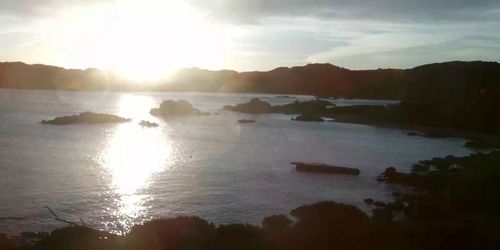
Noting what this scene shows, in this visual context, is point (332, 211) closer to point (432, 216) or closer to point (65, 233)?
point (432, 216)

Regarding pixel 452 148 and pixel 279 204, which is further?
pixel 452 148

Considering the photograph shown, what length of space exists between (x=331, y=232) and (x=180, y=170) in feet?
92.7

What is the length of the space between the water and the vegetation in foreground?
14.0 feet

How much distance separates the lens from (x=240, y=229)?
927 inches

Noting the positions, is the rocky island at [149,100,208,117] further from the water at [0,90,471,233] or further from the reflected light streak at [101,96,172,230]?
the water at [0,90,471,233]

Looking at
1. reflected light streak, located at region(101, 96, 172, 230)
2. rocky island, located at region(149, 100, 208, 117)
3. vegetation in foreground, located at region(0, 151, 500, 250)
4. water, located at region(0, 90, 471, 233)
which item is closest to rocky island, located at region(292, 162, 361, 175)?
water, located at region(0, 90, 471, 233)

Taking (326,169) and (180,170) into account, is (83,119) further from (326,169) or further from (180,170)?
(326,169)

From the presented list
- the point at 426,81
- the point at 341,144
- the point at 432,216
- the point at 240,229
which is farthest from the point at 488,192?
the point at 426,81

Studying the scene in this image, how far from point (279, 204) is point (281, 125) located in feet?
225

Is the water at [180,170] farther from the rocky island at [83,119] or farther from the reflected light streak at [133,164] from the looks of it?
the rocky island at [83,119]

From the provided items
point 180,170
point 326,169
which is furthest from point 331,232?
point 180,170

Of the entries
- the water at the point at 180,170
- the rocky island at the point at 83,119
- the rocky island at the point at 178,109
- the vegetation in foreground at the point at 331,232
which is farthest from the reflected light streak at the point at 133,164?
the rocky island at the point at 178,109

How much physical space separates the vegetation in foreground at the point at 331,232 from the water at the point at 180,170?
428cm

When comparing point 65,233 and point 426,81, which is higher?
point 426,81
